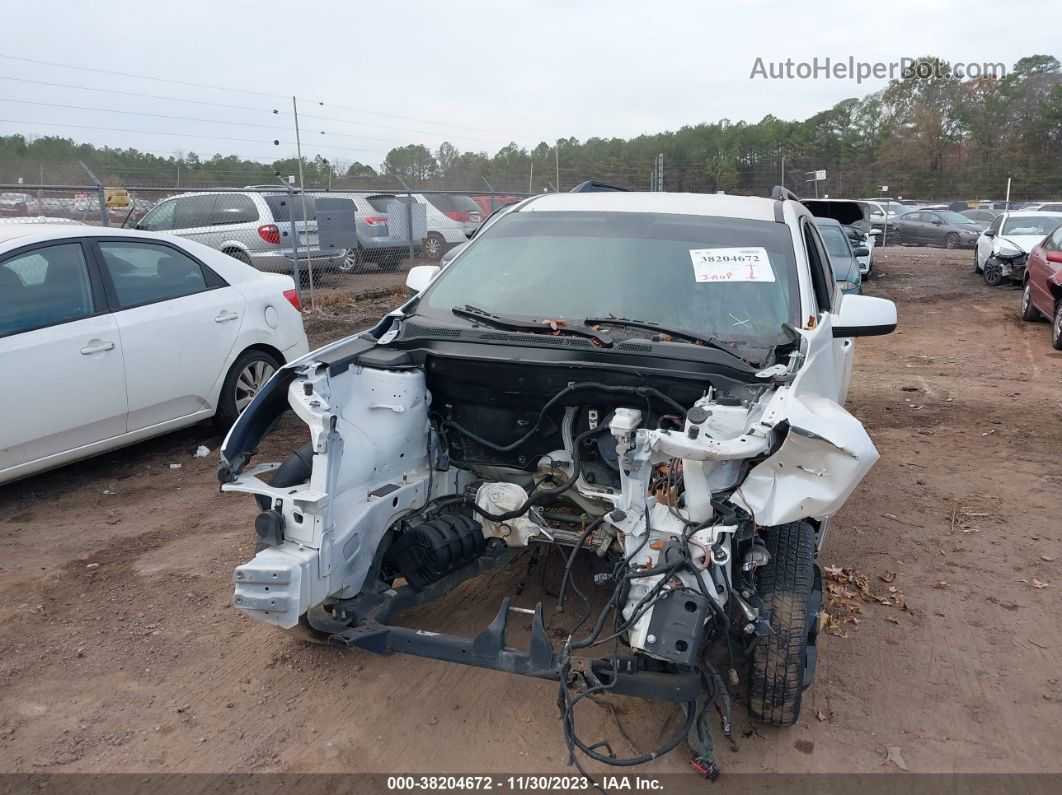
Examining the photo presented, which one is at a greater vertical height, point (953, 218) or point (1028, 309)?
point (953, 218)

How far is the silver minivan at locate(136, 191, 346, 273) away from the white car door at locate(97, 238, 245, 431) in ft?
20.7

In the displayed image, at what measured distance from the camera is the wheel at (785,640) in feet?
10.2

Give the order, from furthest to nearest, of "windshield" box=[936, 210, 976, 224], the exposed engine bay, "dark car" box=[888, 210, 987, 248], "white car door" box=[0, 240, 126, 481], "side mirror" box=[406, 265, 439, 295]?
"windshield" box=[936, 210, 976, 224] → "dark car" box=[888, 210, 987, 248] → "white car door" box=[0, 240, 126, 481] → "side mirror" box=[406, 265, 439, 295] → the exposed engine bay

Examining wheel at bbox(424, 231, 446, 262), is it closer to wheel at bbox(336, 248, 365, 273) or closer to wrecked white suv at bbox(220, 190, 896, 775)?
wheel at bbox(336, 248, 365, 273)

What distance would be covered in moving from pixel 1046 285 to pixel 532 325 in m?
9.83

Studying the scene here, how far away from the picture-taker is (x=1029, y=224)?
54.9 feet

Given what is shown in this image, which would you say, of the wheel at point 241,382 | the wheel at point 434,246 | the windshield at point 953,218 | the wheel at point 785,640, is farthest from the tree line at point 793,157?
the wheel at point 785,640

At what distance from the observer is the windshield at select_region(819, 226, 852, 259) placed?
11.8 metres

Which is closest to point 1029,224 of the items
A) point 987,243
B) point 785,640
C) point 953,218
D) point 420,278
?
point 987,243

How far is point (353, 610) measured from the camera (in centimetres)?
329

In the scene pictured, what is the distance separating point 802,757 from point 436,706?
140 centimetres

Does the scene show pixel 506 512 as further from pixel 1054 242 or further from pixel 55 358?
pixel 1054 242

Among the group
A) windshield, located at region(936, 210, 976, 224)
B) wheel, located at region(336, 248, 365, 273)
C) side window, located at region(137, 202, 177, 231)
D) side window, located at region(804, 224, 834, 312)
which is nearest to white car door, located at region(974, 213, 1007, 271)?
windshield, located at region(936, 210, 976, 224)

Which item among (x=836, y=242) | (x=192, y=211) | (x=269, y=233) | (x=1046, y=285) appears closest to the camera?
(x=1046, y=285)
